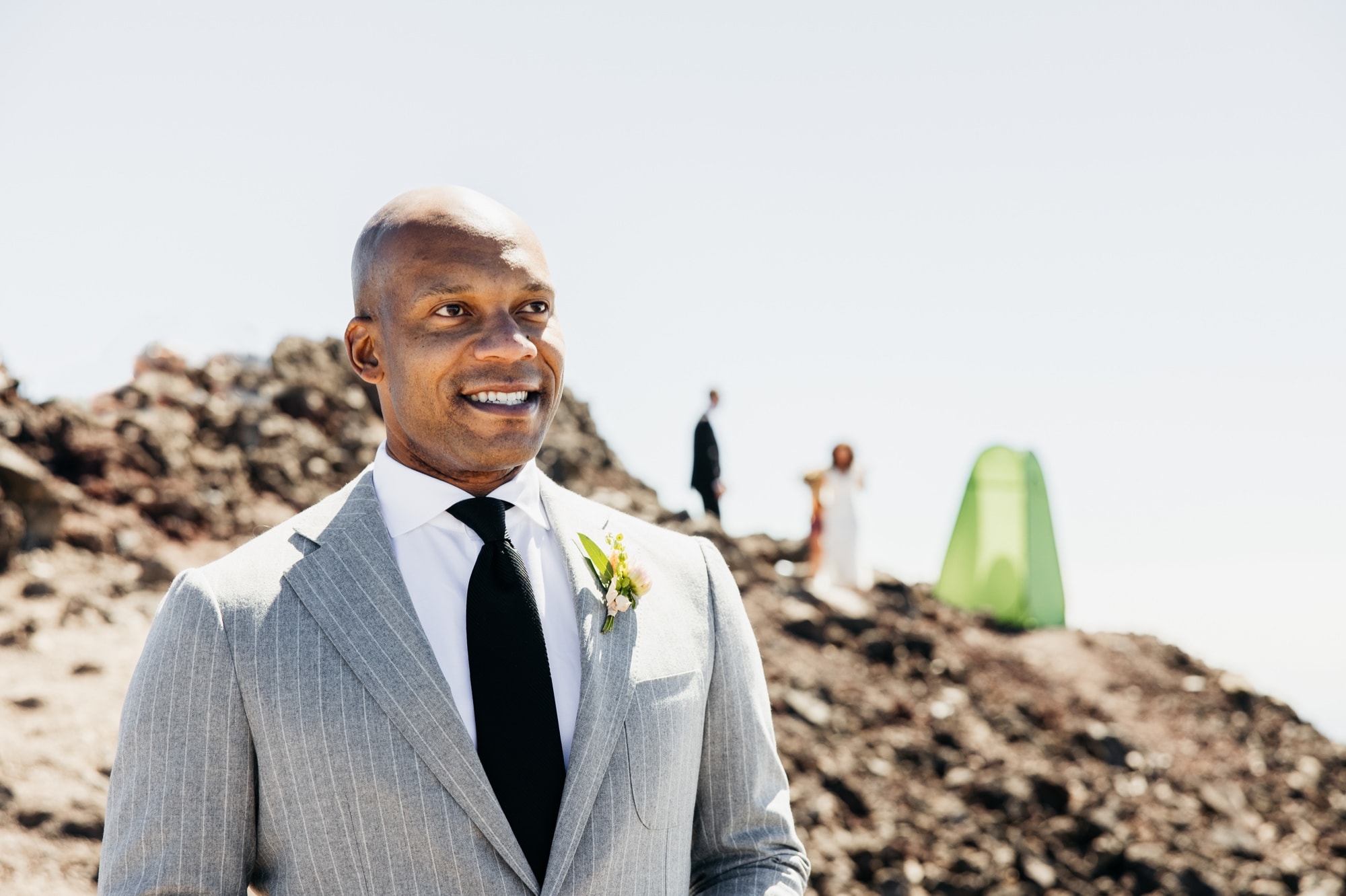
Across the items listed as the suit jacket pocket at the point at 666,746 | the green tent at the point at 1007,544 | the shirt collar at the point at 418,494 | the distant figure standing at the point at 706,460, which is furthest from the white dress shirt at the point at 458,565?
the green tent at the point at 1007,544

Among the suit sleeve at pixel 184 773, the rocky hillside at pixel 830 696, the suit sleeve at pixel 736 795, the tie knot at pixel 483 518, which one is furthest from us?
the rocky hillside at pixel 830 696

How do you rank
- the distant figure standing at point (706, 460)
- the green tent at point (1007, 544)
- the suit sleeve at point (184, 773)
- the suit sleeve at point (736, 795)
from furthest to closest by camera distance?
the green tent at point (1007, 544), the distant figure standing at point (706, 460), the suit sleeve at point (736, 795), the suit sleeve at point (184, 773)

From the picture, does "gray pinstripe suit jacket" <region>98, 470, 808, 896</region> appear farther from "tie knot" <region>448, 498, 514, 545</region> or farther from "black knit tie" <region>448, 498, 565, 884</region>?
"tie knot" <region>448, 498, 514, 545</region>

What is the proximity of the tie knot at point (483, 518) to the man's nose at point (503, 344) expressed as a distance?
11.5 inches

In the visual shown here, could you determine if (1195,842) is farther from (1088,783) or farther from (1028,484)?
(1028,484)

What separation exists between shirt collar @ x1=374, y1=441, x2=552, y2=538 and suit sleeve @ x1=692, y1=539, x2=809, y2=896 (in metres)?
0.44

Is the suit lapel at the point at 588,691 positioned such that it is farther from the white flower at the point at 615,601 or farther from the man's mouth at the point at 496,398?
the man's mouth at the point at 496,398

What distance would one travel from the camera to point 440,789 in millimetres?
1979

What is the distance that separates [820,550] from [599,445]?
366 cm

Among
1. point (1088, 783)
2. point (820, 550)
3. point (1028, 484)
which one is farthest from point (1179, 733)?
point (820, 550)

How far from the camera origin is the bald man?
77.5 inches

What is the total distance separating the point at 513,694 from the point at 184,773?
57cm

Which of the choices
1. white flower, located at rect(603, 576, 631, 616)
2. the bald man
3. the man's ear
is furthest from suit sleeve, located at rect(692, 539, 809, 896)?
the man's ear

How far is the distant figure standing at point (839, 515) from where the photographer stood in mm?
12984
